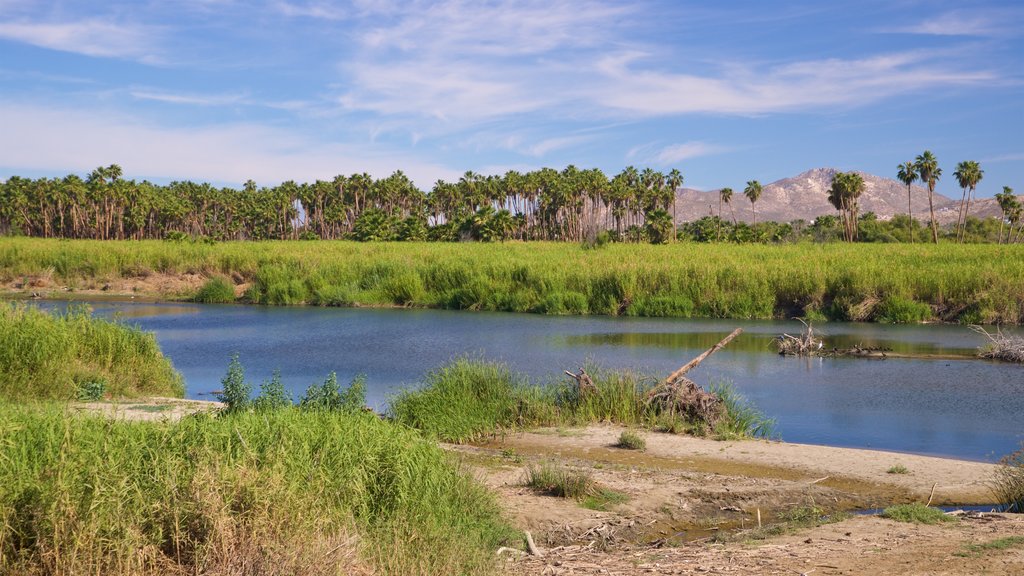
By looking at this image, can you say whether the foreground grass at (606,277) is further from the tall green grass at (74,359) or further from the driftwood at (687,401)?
the tall green grass at (74,359)

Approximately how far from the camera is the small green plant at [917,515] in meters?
8.92

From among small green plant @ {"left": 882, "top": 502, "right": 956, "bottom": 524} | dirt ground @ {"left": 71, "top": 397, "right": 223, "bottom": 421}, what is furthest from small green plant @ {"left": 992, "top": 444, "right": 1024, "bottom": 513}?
dirt ground @ {"left": 71, "top": 397, "right": 223, "bottom": 421}

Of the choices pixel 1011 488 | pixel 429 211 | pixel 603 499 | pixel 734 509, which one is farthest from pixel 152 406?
pixel 429 211

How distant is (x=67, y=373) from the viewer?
48.6ft

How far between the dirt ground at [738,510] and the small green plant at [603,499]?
53 mm

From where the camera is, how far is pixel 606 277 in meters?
41.0

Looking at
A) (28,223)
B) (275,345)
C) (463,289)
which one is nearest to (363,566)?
(275,345)

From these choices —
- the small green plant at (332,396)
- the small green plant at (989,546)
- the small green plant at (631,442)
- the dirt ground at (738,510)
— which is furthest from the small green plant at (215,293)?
the small green plant at (989,546)

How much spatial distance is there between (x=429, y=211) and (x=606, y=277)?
84.0 m

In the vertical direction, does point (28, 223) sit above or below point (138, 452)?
above

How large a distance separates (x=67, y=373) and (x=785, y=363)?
57.2 feet

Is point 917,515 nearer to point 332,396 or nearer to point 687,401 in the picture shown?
point 687,401

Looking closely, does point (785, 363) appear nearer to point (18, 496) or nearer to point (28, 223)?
Result: point (18, 496)

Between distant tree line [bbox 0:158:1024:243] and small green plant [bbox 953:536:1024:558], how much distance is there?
217 feet
